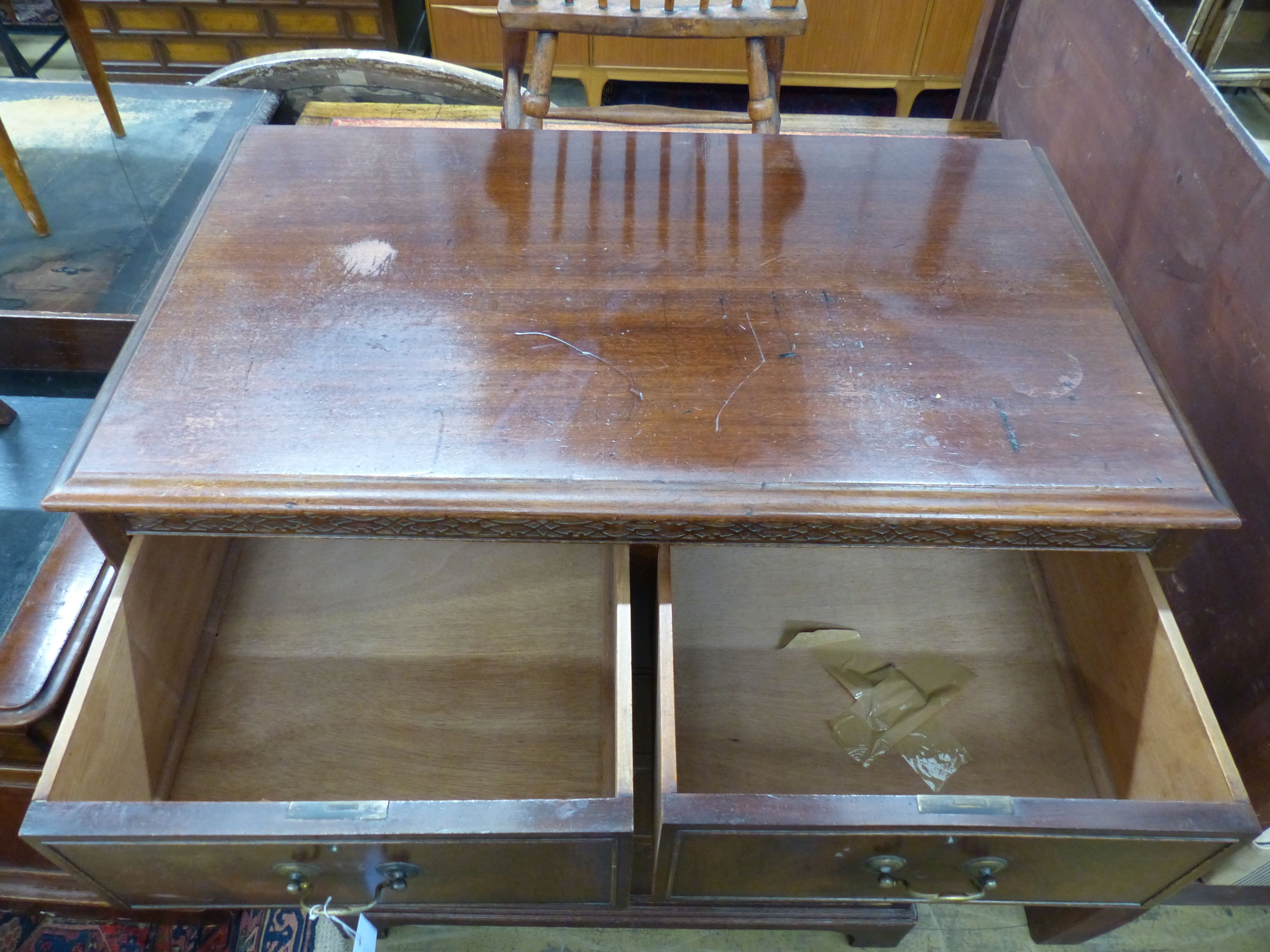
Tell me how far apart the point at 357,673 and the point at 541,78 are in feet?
2.41

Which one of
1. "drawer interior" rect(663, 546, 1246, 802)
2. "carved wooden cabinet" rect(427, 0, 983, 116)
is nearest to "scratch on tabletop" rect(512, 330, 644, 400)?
"drawer interior" rect(663, 546, 1246, 802)

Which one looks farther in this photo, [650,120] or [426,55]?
[426,55]

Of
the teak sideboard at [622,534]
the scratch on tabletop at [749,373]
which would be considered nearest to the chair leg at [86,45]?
the teak sideboard at [622,534]

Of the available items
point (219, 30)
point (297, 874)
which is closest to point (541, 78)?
point (297, 874)

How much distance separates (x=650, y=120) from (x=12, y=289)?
2.88 ft

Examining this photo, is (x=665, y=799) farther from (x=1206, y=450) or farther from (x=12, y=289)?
(x=12, y=289)

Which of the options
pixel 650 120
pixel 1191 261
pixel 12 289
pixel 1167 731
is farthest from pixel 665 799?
pixel 12 289

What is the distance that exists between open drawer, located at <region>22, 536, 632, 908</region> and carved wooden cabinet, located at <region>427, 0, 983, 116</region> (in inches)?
69.7

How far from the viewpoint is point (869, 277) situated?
0.77 meters

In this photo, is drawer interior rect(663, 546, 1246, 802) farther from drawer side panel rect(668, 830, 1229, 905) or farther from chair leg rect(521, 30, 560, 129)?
chair leg rect(521, 30, 560, 129)

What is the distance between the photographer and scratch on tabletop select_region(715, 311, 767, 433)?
0.64 meters

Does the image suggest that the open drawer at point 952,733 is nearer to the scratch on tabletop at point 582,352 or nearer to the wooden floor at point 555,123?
the scratch on tabletop at point 582,352

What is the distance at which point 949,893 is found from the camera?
0.66 meters

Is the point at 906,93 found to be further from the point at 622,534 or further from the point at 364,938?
the point at 364,938
